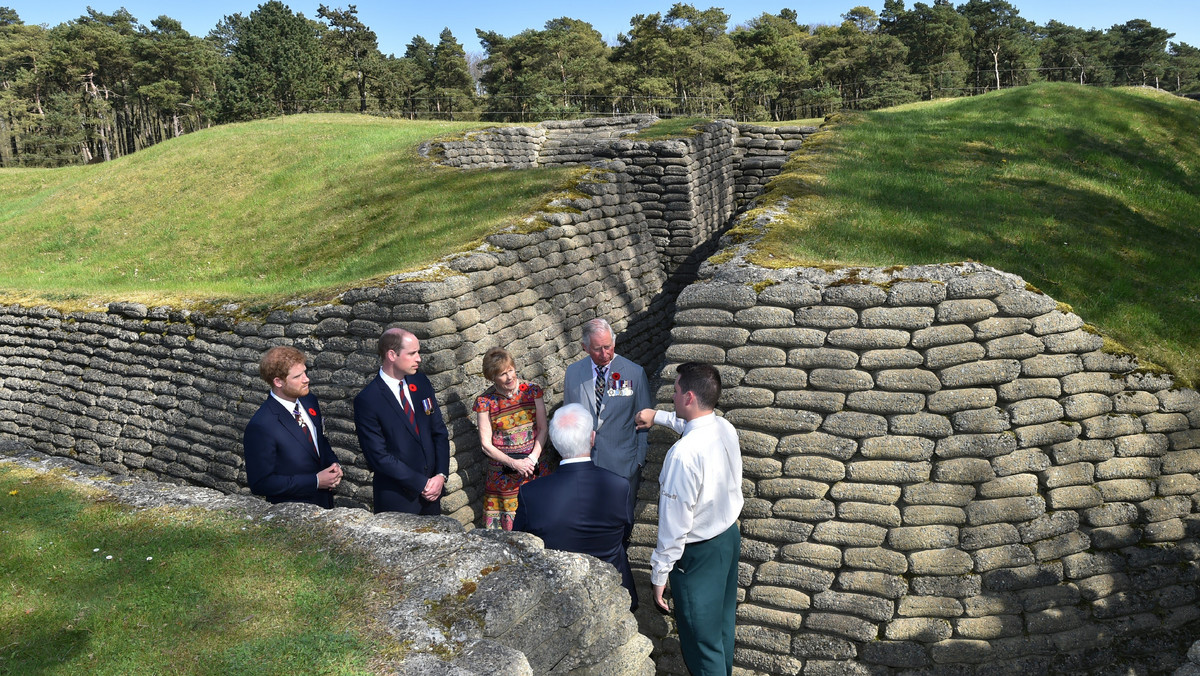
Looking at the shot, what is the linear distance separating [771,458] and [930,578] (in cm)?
126

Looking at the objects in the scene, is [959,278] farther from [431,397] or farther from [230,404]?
[230,404]

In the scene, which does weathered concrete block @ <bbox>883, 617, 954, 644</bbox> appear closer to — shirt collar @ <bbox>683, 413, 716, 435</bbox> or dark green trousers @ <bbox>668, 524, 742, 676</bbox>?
dark green trousers @ <bbox>668, 524, 742, 676</bbox>

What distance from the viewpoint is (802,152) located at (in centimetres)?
1070

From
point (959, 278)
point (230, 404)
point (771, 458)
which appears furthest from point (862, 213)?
point (230, 404)

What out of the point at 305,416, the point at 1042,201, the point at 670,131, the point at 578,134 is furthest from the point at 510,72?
the point at 305,416

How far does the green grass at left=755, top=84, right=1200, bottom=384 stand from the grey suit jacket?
5.07 feet

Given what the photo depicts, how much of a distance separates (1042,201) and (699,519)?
6.78 meters

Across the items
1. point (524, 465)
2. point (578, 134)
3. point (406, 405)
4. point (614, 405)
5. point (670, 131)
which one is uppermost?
point (578, 134)

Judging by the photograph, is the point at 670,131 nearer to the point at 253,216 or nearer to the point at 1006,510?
the point at 253,216

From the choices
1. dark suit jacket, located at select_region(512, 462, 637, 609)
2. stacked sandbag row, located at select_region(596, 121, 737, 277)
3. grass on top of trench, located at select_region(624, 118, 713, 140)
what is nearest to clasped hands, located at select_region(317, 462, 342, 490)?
dark suit jacket, located at select_region(512, 462, 637, 609)

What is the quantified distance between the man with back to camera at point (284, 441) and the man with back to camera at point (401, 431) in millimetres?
348

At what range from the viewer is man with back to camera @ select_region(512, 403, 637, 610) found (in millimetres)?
3916

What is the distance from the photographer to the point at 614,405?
525cm

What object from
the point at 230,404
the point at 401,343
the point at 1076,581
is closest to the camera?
the point at 1076,581
